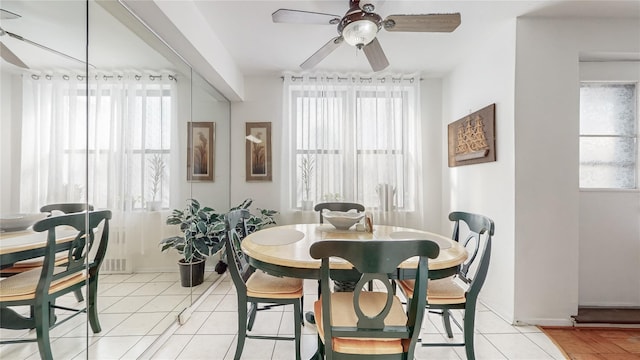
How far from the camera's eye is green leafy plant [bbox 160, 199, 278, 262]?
2.25m

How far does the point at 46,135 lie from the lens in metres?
1.14

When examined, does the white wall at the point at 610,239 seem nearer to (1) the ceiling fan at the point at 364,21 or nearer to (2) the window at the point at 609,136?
(2) the window at the point at 609,136

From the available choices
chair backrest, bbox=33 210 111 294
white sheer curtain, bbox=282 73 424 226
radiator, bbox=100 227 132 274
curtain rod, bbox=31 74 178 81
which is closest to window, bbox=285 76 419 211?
white sheer curtain, bbox=282 73 424 226

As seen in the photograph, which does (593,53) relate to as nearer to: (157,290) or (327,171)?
(327,171)

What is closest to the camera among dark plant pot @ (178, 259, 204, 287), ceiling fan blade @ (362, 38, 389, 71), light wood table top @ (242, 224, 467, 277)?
light wood table top @ (242, 224, 467, 277)

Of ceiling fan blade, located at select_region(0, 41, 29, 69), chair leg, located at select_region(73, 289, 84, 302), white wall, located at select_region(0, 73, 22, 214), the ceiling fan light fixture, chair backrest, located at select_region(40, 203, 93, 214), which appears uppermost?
the ceiling fan light fixture

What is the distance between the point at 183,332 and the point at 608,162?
3972mm

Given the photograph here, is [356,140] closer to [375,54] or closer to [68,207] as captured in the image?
[375,54]

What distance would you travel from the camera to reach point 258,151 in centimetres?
346

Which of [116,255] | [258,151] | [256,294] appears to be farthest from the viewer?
[258,151]

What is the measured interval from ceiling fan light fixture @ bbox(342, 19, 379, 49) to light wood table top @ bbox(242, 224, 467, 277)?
51.1 inches

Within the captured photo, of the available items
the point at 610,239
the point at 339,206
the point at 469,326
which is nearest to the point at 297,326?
the point at 469,326

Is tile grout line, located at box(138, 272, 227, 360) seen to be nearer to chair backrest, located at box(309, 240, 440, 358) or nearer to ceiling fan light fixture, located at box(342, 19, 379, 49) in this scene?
chair backrest, located at box(309, 240, 440, 358)

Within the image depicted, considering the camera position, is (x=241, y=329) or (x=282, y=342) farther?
(x=282, y=342)
